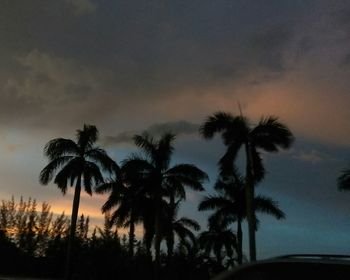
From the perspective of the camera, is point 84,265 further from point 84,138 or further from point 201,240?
point 201,240

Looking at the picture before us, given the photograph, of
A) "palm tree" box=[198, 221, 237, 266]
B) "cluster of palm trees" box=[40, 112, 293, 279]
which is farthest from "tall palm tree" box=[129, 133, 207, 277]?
"palm tree" box=[198, 221, 237, 266]

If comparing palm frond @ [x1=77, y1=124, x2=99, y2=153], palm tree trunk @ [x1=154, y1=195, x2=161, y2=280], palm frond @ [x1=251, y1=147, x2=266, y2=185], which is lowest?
palm tree trunk @ [x1=154, y1=195, x2=161, y2=280]

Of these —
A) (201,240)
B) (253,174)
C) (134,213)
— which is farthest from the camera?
(201,240)

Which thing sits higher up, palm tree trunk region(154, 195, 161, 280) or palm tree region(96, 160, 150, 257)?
palm tree region(96, 160, 150, 257)

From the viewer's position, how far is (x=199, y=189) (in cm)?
4544

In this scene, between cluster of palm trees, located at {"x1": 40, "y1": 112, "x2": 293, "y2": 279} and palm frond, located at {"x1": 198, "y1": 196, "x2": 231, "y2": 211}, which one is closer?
cluster of palm trees, located at {"x1": 40, "y1": 112, "x2": 293, "y2": 279}

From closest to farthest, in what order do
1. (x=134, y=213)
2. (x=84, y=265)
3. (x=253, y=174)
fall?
(x=253, y=174)
(x=84, y=265)
(x=134, y=213)

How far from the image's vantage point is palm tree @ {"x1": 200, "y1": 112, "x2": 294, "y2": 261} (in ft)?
122

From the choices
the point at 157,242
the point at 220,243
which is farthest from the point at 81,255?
the point at 220,243

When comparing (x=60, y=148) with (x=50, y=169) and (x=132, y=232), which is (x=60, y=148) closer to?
(x=50, y=169)

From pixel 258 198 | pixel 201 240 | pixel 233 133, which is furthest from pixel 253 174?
pixel 201 240

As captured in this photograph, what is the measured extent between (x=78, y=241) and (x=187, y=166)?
23851mm

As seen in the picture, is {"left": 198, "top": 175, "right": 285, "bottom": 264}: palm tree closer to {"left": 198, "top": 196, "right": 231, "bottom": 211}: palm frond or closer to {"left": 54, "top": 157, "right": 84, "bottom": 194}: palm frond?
{"left": 198, "top": 196, "right": 231, "bottom": 211}: palm frond

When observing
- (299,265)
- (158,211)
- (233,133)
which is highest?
(233,133)
